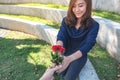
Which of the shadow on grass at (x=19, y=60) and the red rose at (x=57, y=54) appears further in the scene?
the shadow on grass at (x=19, y=60)


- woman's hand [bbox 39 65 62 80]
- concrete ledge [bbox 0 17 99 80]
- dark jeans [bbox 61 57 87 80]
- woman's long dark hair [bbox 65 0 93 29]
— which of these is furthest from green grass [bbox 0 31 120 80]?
woman's hand [bbox 39 65 62 80]

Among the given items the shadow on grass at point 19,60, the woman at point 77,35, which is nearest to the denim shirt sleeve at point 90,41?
the woman at point 77,35

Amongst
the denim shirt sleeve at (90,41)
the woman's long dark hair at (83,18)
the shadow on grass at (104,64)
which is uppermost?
the woman's long dark hair at (83,18)

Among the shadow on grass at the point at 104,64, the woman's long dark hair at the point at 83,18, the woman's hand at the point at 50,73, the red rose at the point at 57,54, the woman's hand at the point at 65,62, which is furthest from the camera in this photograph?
the shadow on grass at the point at 104,64

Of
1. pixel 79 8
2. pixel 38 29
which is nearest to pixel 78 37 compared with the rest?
pixel 79 8

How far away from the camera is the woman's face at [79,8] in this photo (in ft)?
11.5

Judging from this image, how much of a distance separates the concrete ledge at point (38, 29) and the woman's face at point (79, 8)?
0.78 m

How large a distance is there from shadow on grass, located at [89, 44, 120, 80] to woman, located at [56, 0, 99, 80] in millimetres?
636

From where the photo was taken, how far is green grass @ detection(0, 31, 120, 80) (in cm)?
438

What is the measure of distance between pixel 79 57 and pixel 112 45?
1.28 meters

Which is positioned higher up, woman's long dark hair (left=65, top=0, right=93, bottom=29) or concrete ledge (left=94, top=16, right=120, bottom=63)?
woman's long dark hair (left=65, top=0, right=93, bottom=29)

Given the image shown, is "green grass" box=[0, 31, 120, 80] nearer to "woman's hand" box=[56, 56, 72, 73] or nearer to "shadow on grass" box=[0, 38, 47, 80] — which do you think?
"shadow on grass" box=[0, 38, 47, 80]

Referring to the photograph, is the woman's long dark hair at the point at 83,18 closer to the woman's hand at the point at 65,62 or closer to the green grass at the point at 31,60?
the woman's hand at the point at 65,62

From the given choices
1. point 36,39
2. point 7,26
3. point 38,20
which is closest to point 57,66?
point 36,39
